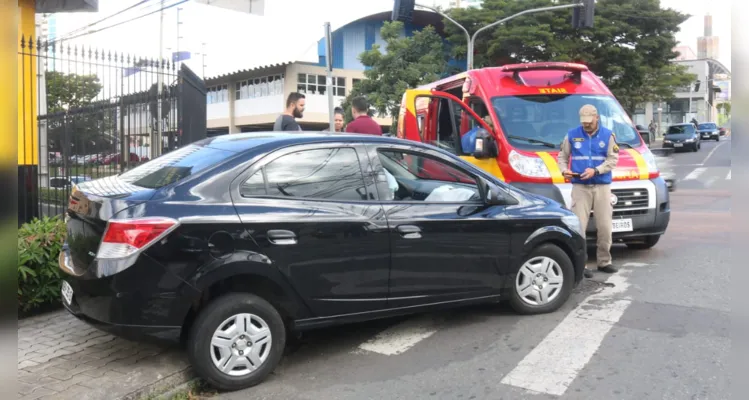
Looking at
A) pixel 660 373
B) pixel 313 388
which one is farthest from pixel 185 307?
pixel 660 373

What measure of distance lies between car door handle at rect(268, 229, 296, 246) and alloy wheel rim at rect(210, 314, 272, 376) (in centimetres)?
49

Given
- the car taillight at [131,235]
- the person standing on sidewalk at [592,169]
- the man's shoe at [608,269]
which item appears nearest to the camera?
the car taillight at [131,235]

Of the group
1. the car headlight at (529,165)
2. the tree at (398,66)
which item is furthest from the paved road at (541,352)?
the tree at (398,66)

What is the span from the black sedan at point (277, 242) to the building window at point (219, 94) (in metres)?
46.6

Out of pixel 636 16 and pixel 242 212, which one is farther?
pixel 636 16

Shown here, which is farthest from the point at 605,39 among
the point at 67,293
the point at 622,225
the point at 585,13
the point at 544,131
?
the point at 67,293

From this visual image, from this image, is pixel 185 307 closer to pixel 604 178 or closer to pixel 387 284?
pixel 387 284

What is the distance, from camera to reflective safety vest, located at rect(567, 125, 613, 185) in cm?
670

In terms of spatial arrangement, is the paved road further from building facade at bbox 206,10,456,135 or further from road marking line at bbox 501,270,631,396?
building facade at bbox 206,10,456,135

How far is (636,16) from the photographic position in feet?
94.2

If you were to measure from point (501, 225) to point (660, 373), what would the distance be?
1.60 meters

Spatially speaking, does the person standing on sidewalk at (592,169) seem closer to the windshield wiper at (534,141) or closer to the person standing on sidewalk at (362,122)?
the windshield wiper at (534,141)

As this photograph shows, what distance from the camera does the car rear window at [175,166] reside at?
4.06 m

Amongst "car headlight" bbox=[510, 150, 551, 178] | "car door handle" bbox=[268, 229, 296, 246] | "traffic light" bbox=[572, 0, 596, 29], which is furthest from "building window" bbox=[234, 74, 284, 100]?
"car door handle" bbox=[268, 229, 296, 246]
